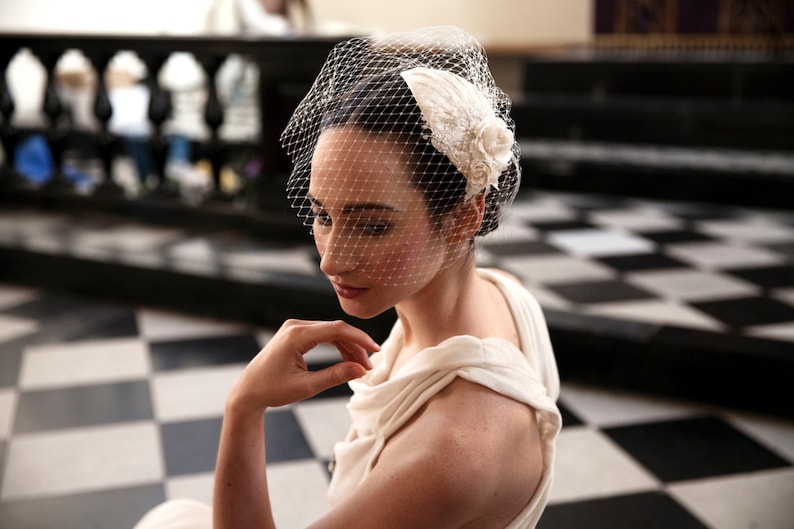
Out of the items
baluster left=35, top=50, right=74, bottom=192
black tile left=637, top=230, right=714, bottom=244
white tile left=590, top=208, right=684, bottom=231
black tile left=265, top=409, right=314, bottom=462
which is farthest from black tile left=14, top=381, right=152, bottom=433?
white tile left=590, top=208, right=684, bottom=231

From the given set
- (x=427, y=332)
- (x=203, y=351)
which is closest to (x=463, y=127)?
(x=427, y=332)

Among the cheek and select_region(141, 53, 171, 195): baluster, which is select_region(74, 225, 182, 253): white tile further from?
the cheek

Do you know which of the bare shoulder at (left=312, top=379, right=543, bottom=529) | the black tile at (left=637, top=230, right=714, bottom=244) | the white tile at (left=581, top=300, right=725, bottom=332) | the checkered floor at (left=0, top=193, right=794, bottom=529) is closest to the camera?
the bare shoulder at (left=312, top=379, right=543, bottom=529)

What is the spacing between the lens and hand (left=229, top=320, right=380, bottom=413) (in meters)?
1.10

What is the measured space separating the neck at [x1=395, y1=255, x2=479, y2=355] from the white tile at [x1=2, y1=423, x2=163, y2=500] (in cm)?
130

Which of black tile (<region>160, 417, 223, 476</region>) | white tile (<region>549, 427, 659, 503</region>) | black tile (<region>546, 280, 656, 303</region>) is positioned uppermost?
black tile (<region>160, 417, 223, 476</region>)

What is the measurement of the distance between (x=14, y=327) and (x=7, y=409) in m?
0.79

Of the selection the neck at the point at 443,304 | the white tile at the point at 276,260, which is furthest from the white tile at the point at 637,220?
the neck at the point at 443,304

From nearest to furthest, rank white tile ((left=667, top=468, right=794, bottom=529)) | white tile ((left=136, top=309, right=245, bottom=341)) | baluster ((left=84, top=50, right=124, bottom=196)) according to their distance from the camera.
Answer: white tile ((left=667, top=468, right=794, bottom=529)) → white tile ((left=136, top=309, right=245, bottom=341)) → baluster ((left=84, top=50, right=124, bottom=196))

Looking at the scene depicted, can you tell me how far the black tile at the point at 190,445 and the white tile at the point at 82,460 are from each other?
1.2 inches

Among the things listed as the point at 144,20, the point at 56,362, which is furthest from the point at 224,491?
the point at 144,20

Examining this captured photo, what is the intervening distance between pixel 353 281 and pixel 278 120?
3109 mm

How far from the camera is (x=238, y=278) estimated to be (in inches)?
135

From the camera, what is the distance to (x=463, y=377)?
3.65ft
